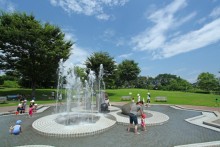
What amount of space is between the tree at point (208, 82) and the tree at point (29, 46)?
55.9 m

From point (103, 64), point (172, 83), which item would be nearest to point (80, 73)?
point (103, 64)

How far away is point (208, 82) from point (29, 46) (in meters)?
61.8

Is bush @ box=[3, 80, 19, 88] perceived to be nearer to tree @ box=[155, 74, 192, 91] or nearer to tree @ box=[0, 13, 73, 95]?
tree @ box=[0, 13, 73, 95]

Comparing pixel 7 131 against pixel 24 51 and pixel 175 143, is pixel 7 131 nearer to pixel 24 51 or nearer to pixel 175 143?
pixel 175 143

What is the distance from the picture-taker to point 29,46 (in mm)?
28547

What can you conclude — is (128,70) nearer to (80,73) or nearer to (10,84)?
(80,73)

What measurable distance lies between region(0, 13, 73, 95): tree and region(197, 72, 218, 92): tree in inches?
2199

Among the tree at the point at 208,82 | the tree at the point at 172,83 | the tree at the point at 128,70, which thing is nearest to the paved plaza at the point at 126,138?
the tree at the point at 128,70

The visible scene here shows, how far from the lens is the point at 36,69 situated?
98.4 feet

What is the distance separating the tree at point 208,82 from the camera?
6181cm

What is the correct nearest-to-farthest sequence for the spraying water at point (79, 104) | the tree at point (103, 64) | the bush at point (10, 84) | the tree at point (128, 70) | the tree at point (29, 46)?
the spraying water at point (79, 104)
the tree at point (29, 46)
the tree at point (103, 64)
the bush at point (10, 84)
the tree at point (128, 70)

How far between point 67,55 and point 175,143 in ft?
90.2

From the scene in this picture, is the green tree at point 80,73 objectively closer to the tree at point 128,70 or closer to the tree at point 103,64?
the tree at point 128,70

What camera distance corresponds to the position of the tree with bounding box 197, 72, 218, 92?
61.8 meters
